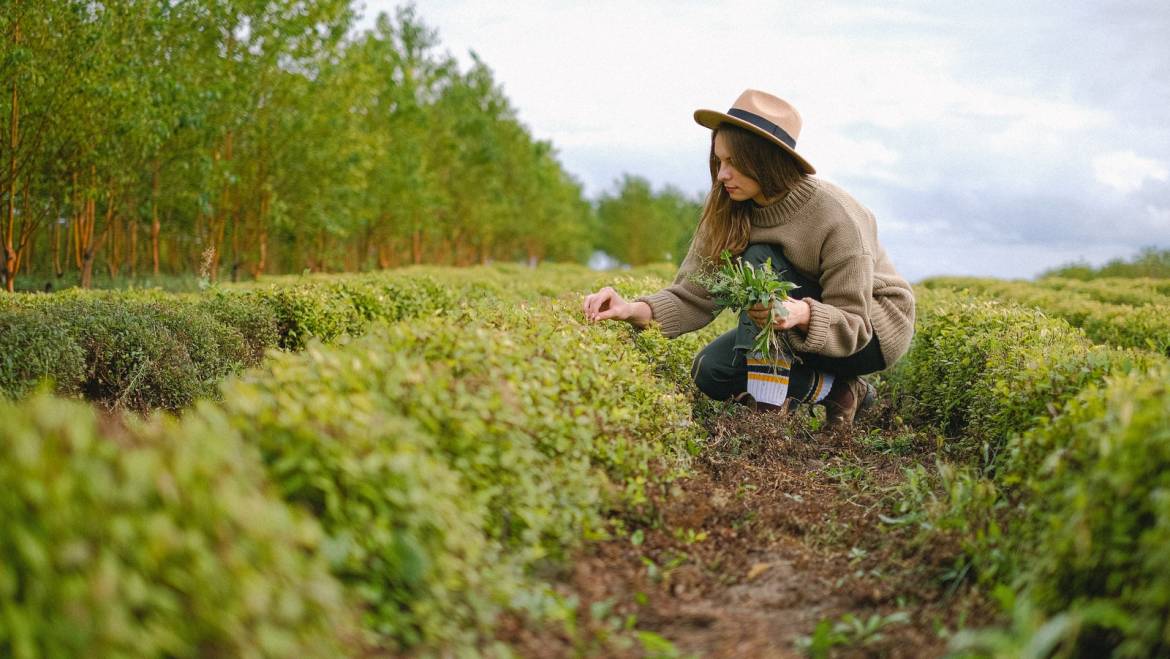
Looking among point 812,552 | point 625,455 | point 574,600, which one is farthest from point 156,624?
point 812,552

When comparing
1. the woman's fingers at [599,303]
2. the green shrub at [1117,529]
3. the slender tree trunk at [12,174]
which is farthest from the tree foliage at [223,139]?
the green shrub at [1117,529]

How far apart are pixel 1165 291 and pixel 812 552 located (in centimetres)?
1513

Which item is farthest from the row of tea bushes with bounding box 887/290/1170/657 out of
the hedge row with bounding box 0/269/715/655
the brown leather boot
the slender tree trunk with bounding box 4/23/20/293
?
the slender tree trunk with bounding box 4/23/20/293

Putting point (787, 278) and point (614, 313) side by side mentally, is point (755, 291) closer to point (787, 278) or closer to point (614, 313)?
point (787, 278)

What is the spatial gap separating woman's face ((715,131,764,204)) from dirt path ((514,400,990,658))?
4.65 ft

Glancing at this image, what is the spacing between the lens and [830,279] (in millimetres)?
4477

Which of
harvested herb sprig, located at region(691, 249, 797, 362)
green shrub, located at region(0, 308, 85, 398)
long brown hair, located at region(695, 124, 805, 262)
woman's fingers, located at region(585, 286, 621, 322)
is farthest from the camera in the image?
green shrub, located at region(0, 308, 85, 398)

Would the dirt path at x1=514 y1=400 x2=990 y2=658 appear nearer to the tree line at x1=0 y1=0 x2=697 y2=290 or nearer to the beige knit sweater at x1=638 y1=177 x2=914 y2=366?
the beige knit sweater at x1=638 y1=177 x2=914 y2=366

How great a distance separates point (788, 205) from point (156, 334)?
164 inches

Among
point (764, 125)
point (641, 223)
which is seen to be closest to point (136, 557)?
point (764, 125)

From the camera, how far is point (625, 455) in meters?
3.36

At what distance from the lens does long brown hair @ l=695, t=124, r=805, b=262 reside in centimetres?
441

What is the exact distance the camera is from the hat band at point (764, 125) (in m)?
4.29

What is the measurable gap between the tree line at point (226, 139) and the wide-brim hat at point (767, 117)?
3641 millimetres
